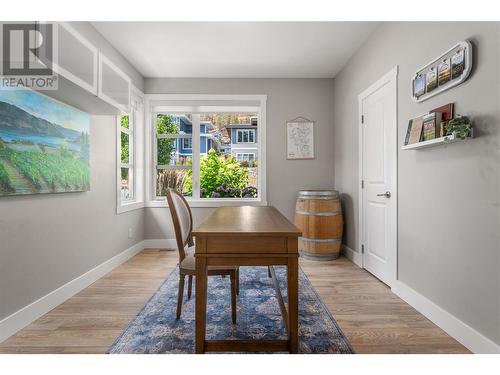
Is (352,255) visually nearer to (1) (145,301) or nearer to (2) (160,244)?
(1) (145,301)

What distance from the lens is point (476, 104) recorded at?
5.72 ft

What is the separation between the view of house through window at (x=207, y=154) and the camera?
4551 millimetres

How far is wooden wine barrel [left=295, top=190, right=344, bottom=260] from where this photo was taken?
366cm

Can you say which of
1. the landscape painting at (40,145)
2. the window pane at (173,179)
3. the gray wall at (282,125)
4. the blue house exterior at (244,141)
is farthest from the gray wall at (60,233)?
the blue house exterior at (244,141)

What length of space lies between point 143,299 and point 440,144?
8.47 ft

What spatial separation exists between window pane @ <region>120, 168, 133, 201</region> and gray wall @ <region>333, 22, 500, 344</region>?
332 cm

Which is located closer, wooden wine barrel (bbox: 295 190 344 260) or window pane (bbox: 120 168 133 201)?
wooden wine barrel (bbox: 295 190 344 260)

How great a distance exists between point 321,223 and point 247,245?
233cm

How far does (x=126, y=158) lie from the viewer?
13.3ft

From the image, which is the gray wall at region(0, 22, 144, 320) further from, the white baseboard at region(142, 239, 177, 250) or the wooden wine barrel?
the wooden wine barrel

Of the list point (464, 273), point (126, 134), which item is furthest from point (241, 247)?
point (126, 134)

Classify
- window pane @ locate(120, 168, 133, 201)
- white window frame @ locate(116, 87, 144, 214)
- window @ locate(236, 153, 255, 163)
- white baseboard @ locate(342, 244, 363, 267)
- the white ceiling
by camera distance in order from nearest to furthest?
the white ceiling → white baseboard @ locate(342, 244, 363, 267) → window pane @ locate(120, 168, 133, 201) → white window frame @ locate(116, 87, 144, 214) → window @ locate(236, 153, 255, 163)

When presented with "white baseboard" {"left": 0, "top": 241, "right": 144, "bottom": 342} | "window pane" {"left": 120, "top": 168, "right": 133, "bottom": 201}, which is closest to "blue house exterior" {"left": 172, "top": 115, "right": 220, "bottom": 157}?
"window pane" {"left": 120, "top": 168, "right": 133, "bottom": 201}

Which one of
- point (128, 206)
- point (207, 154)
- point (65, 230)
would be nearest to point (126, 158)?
point (128, 206)
